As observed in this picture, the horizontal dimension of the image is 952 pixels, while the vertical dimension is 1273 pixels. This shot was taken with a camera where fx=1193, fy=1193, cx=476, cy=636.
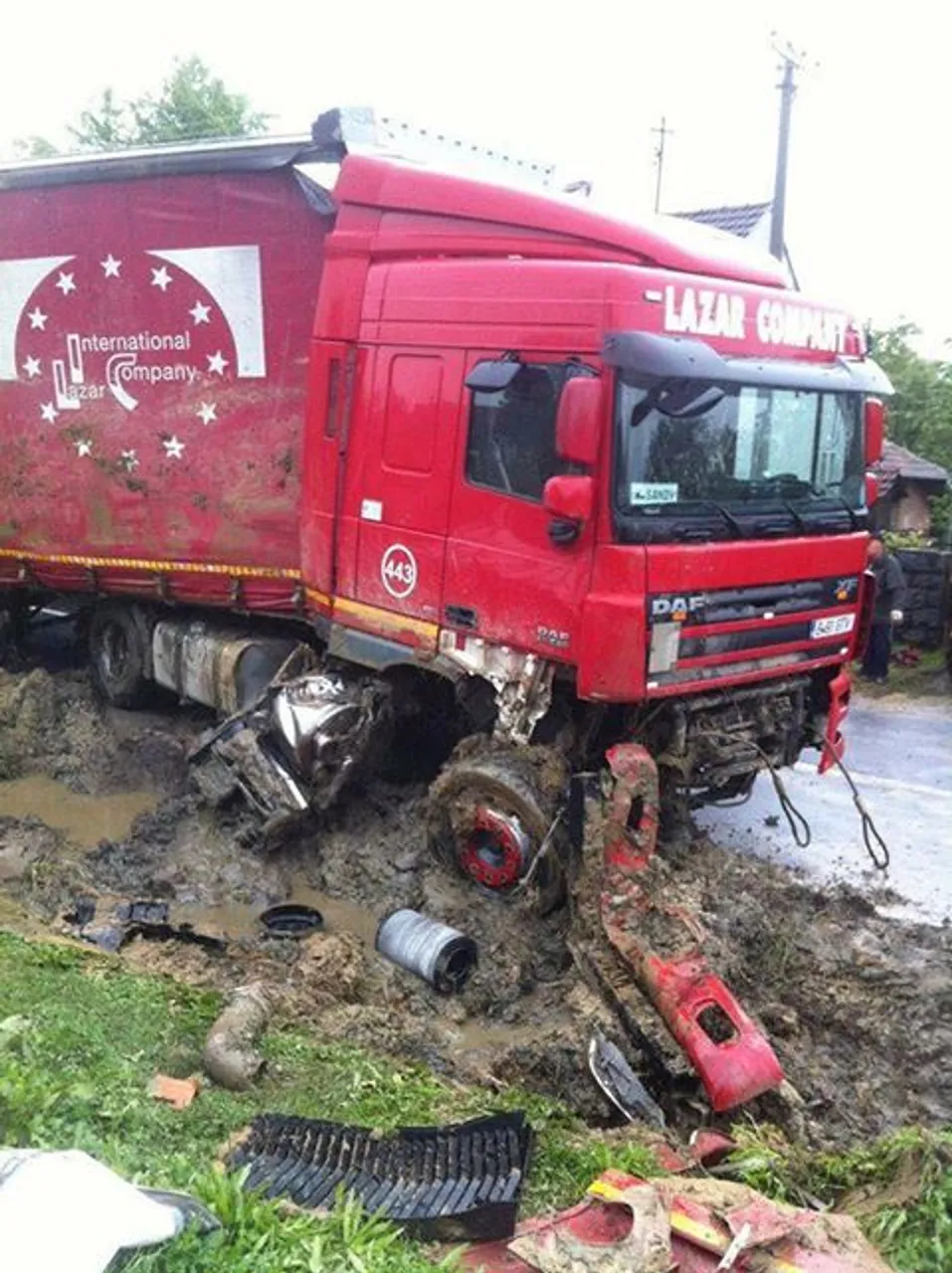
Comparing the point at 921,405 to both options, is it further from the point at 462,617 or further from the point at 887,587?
the point at 462,617

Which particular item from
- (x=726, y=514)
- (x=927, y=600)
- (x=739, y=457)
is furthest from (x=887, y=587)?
(x=726, y=514)

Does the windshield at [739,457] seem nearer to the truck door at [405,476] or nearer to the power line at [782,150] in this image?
the truck door at [405,476]

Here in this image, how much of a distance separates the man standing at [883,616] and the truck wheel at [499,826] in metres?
6.53

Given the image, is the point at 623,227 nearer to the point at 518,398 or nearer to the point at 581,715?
the point at 518,398

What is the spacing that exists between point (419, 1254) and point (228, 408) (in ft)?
18.1

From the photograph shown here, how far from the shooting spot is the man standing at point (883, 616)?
11562 millimetres

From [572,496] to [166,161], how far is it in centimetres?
386

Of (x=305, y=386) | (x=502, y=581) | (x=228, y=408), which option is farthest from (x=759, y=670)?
(x=228, y=408)

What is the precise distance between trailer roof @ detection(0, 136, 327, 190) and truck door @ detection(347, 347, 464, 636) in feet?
4.80

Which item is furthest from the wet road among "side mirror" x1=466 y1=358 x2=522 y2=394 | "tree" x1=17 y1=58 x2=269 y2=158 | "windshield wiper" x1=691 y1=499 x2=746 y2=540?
"tree" x1=17 y1=58 x2=269 y2=158

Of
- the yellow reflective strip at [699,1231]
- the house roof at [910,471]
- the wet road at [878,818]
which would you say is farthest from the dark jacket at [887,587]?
the yellow reflective strip at [699,1231]

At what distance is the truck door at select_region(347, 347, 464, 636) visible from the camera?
6145 mm

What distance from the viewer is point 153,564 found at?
800cm

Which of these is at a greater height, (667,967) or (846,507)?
(846,507)
